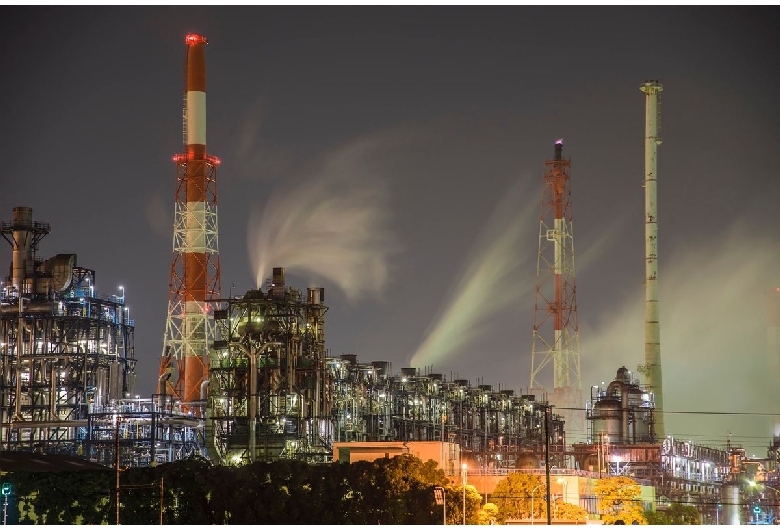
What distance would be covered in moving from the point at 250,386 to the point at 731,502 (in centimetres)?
4792

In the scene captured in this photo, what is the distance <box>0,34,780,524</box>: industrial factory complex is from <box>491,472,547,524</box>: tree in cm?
662

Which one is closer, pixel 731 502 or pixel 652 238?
pixel 652 238

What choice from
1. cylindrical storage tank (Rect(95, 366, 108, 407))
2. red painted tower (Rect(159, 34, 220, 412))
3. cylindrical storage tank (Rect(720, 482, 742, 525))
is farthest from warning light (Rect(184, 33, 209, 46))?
cylindrical storage tank (Rect(720, 482, 742, 525))

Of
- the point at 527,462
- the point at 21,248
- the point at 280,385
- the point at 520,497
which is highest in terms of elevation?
the point at 21,248

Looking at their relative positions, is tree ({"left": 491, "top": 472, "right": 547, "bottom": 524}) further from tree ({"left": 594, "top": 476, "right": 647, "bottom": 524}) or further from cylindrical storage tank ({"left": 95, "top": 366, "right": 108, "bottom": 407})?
cylindrical storage tank ({"left": 95, "top": 366, "right": 108, "bottom": 407})

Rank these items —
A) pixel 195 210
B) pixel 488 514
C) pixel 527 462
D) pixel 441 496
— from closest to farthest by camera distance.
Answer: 1. pixel 441 496
2. pixel 488 514
3. pixel 195 210
4. pixel 527 462

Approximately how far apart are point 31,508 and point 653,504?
45378 mm

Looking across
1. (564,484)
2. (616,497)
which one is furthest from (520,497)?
(564,484)

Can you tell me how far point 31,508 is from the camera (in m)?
57.5

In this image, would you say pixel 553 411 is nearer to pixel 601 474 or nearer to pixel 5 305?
pixel 601 474

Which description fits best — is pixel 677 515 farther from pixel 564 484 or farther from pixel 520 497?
pixel 520 497

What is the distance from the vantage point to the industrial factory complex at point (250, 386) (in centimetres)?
7438

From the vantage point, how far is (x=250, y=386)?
236ft

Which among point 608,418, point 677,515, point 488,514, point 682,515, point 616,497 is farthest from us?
point 608,418
